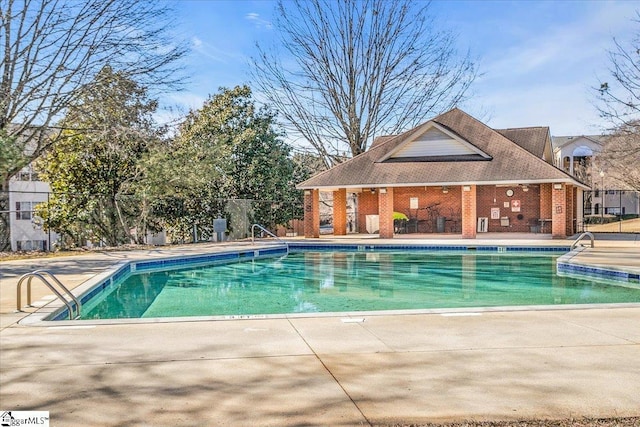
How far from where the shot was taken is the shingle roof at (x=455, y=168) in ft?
68.4

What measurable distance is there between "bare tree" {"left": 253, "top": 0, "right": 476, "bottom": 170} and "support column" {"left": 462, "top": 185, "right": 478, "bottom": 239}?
11143 mm

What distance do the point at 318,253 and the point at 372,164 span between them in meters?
6.56

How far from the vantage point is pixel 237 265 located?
52.3 feet

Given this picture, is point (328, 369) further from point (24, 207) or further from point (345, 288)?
point (24, 207)

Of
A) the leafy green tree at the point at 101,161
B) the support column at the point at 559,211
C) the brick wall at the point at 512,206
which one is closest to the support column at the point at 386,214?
the brick wall at the point at 512,206

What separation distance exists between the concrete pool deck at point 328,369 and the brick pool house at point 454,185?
15.1 metres

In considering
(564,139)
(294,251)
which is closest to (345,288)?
(294,251)

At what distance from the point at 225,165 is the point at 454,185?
9.94 meters

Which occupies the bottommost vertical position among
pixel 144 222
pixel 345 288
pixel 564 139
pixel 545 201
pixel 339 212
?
pixel 345 288

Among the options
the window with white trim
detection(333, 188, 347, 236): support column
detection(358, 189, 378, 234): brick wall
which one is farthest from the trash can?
the window with white trim

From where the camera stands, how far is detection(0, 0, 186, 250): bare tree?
17.5m

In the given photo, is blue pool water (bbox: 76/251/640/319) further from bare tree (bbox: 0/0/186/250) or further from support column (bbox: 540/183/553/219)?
bare tree (bbox: 0/0/186/250)

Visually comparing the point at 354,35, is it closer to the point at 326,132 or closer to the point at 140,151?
the point at 326,132

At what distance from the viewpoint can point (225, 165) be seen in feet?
79.9
